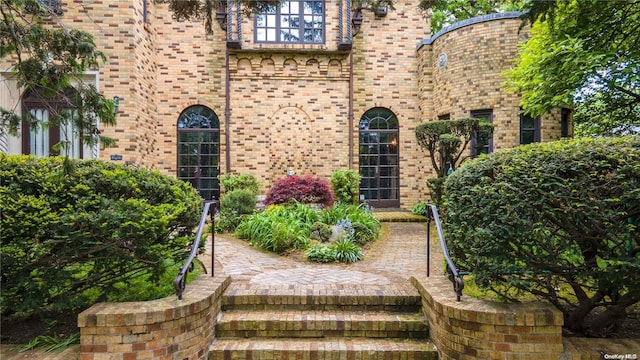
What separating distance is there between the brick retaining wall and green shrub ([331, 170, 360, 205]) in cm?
746

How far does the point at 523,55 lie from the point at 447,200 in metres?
6.01

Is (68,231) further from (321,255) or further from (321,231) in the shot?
(321,231)

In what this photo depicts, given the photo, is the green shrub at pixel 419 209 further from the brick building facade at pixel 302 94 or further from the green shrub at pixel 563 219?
the green shrub at pixel 563 219

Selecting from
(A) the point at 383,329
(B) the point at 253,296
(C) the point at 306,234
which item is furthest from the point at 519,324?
(C) the point at 306,234

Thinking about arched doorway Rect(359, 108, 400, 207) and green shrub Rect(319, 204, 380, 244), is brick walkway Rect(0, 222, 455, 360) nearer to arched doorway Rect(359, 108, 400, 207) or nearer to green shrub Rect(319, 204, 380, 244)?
green shrub Rect(319, 204, 380, 244)

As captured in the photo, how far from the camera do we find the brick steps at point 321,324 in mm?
3066

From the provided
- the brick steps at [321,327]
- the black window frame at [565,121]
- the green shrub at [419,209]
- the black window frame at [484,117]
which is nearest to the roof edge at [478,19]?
the black window frame at [484,117]

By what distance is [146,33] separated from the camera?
962 cm

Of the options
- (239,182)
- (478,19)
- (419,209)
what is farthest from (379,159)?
(478,19)

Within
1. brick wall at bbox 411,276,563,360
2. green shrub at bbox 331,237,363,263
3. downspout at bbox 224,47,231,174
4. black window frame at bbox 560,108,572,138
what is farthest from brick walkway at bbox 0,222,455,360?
black window frame at bbox 560,108,572,138

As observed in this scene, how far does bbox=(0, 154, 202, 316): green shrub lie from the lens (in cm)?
274

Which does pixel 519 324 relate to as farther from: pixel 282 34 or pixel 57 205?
pixel 282 34

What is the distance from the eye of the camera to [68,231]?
2789 millimetres

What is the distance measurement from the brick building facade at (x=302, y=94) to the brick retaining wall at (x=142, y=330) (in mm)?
8129
